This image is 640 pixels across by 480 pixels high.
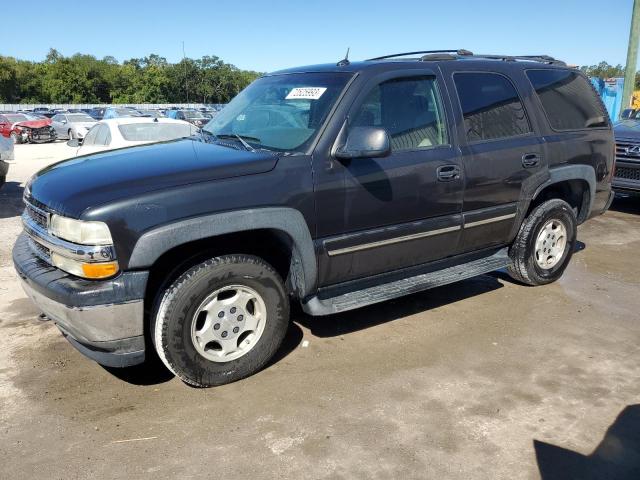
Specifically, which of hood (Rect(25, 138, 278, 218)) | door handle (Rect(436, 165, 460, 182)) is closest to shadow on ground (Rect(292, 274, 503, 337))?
door handle (Rect(436, 165, 460, 182))

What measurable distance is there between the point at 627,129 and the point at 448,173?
6734mm

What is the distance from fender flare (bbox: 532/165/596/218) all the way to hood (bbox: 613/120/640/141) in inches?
166

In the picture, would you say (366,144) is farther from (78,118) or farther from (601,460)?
(78,118)

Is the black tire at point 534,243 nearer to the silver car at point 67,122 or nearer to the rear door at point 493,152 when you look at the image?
the rear door at point 493,152

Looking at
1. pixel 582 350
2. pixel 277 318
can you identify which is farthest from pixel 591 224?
pixel 277 318

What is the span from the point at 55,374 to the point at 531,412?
304 centimetres

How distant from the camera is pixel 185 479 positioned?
267 centimetres

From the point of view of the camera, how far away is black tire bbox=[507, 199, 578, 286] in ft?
16.4

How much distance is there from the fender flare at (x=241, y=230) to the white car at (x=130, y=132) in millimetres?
6023

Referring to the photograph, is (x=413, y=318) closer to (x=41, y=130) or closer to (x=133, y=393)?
(x=133, y=393)

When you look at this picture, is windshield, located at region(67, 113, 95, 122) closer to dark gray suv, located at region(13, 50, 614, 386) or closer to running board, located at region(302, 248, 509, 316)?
dark gray suv, located at region(13, 50, 614, 386)

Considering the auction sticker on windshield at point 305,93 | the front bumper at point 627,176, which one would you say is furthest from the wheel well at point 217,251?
the front bumper at point 627,176

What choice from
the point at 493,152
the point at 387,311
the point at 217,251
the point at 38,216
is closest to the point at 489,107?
the point at 493,152

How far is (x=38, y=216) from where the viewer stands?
135 inches
